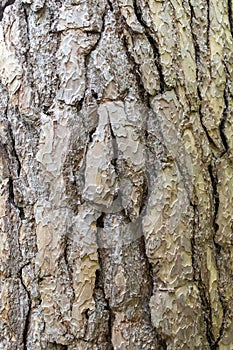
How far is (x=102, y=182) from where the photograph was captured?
2.65 ft

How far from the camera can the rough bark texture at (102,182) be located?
32.1 inches

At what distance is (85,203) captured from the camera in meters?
0.81

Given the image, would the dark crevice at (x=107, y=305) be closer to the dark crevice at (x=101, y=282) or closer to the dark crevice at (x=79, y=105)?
the dark crevice at (x=101, y=282)

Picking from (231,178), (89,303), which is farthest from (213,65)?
(89,303)

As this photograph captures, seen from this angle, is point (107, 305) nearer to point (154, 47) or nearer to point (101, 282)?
point (101, 282)

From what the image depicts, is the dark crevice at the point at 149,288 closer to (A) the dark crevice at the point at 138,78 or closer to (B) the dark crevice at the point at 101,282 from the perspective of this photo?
(B) the dark crevice at the point at 101,282

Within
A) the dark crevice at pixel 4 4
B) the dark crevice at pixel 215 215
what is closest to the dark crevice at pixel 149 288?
the dark crevice at pixel 215 215

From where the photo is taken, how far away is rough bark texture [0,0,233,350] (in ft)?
2.68

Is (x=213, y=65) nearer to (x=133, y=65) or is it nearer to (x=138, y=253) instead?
(x=133, y=65)

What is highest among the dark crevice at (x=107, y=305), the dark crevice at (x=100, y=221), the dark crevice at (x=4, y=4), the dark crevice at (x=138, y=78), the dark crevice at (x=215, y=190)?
the dark crevice at (x=4, y=4)

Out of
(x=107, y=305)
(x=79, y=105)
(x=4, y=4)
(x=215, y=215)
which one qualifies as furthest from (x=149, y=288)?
(x=4, y=4)

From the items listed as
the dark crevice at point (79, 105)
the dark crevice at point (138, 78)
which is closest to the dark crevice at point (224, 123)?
the dark crevice at point (138, 78)

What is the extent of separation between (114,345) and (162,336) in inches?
3.0

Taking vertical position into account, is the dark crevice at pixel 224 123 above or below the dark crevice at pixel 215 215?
above
